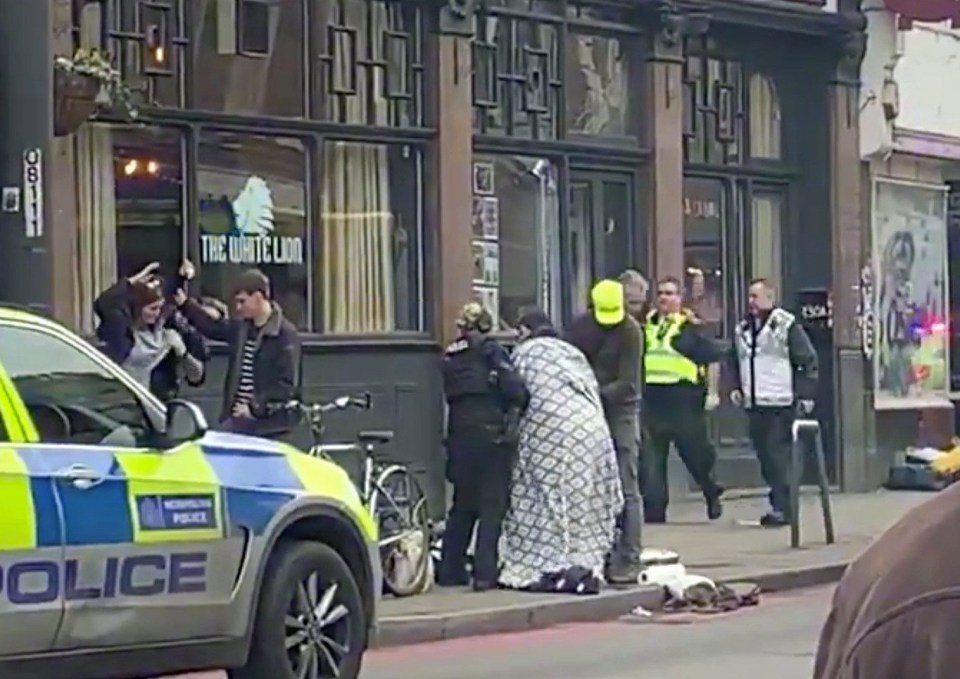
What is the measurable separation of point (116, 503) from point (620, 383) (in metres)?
6.55

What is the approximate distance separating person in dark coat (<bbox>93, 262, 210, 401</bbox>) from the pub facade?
0.57 meters

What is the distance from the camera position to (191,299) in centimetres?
1628

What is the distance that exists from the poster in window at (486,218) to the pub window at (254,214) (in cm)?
195

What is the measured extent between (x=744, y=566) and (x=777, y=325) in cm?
360

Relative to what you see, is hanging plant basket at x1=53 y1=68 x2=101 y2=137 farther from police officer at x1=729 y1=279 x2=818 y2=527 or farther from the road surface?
police officer at x1=729 y1=279 x2=818 y2=527

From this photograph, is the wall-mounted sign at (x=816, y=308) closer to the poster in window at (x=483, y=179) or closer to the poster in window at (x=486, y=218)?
the poster in window at (x=486, y=218)

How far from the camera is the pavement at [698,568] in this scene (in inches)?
521

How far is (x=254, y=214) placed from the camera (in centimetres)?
1752

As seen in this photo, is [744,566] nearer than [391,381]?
Yes

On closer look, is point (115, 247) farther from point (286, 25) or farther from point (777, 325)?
point (777, 325)

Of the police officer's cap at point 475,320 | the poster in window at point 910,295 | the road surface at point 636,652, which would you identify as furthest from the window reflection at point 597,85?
the road surface at point 636,652

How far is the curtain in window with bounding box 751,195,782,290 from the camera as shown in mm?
23094

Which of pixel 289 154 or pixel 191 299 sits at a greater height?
pixel 289 154

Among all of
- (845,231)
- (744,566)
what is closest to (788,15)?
(845,231)
